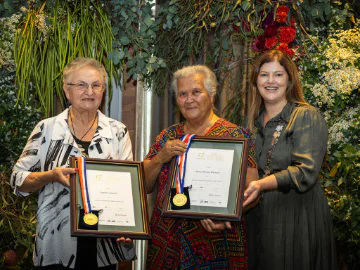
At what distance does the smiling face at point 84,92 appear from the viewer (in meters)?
2.47

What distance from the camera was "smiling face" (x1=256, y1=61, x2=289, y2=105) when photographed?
251 cm

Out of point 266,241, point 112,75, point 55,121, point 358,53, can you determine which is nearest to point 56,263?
point 55,121

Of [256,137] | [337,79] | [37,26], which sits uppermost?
[37,26]

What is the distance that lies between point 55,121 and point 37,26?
1135mm

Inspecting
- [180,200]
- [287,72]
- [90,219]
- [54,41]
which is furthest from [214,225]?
[54,41]

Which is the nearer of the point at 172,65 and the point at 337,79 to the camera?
the point at 337,79

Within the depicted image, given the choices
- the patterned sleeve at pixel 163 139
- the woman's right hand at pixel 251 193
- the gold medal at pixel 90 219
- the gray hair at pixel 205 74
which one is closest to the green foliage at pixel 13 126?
the patterned sleeve at pixel 163 139

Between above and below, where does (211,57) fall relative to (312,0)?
below

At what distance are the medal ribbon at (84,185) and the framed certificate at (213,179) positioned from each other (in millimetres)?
316

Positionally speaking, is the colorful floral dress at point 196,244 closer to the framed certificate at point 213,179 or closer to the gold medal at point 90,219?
the framed certificate at point 213,179

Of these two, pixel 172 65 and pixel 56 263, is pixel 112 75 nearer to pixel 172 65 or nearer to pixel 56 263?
pixel 172 65

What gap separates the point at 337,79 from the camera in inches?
116

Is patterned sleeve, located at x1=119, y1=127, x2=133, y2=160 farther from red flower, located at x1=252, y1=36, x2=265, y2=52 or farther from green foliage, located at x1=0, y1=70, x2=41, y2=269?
red flower, located at x1=252, y1=36, x2=265, y2=52
